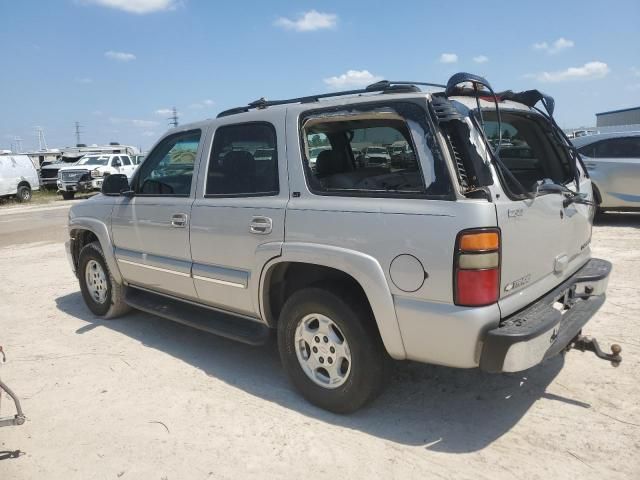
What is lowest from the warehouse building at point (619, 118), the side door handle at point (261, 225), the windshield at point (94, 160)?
the side door handle at point (261, 225)

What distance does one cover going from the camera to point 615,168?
30.1 feet

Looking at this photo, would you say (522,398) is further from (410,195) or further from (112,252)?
(112,252)

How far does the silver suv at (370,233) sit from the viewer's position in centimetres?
270

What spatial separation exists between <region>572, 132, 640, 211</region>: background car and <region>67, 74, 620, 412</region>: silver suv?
598cm

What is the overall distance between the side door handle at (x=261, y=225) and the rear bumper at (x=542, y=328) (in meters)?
1.54

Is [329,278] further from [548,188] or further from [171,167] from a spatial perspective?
[171,167]

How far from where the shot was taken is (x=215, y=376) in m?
3.99

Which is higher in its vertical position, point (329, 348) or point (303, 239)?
point (303, 239)

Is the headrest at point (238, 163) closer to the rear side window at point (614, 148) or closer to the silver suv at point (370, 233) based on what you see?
the silver suv at point (370, 233)

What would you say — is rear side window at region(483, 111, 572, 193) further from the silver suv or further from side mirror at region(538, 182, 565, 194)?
side mirror at region(538, 182, 565, 194)

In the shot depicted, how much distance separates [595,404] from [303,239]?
7.02ft

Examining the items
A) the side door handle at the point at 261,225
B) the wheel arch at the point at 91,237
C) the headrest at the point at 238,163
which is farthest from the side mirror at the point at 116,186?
the side door handle at the point at 261,225

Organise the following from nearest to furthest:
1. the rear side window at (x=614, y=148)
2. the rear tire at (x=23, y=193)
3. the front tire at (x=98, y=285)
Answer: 1. the front tire at (x=98, y=285)
2. the rear side window at (x=614, y=148)
3. the rear tire at (x=23, y=193)

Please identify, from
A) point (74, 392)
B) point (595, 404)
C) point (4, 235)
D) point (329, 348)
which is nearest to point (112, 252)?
point (74, 392)
